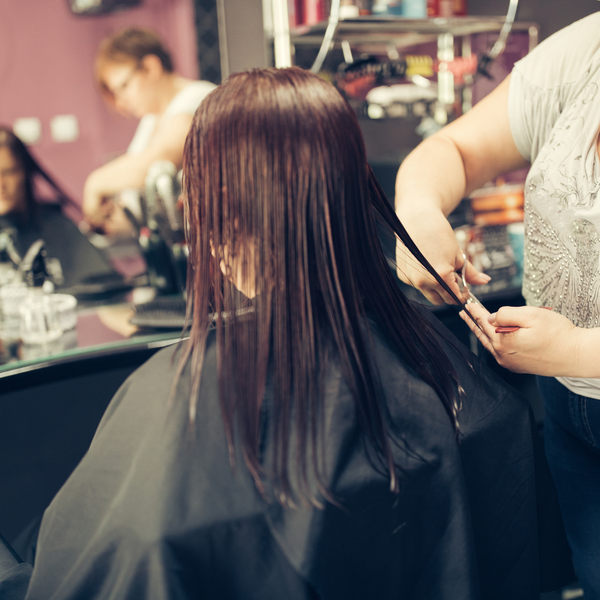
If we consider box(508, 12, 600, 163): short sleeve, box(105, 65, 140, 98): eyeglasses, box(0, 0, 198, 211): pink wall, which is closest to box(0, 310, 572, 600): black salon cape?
box(508, 12, 600, 163): short sleeve

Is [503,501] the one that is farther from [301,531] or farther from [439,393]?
[301,531]

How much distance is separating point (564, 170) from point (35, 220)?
228 centimetres

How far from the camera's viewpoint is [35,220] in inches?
99.7

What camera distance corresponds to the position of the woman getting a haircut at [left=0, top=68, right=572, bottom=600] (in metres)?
0.69

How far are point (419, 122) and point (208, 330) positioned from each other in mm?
2102

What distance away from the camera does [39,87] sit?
13.9 feet

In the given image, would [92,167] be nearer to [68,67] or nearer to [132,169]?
[68,67]

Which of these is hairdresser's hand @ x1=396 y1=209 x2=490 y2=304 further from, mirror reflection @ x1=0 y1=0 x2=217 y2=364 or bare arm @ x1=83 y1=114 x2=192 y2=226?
bare arm @ x1=83 y1=114 x2=192 y2=226

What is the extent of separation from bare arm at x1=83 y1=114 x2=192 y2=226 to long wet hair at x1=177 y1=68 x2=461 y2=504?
202 cm

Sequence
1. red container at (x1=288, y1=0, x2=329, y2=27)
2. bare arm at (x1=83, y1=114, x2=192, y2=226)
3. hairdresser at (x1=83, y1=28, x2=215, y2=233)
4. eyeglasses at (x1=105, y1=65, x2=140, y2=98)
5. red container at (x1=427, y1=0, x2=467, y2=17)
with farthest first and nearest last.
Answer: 1. eyeglasses at (x1=105, y1=65, x2=140, y2=98)
2. hairdresser at (x1=83, y1=28, x2=215, y2=233)
3. bare arm at (x1=83, y1=114, x2=192, y2=226)
4. red container at (x1=427, y1=0, x2=467, y2=17)
5. red container at (x1=288, y1=0, x2=329, y2=27)

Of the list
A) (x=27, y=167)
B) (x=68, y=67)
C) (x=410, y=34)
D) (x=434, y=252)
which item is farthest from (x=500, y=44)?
(x=68, y=67)

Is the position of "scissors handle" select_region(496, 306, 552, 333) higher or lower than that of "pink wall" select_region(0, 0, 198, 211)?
lower

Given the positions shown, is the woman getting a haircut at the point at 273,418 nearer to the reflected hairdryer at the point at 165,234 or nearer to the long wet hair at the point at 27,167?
the reflected hairdryer at the point at 165,234

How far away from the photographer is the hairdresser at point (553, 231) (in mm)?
895
